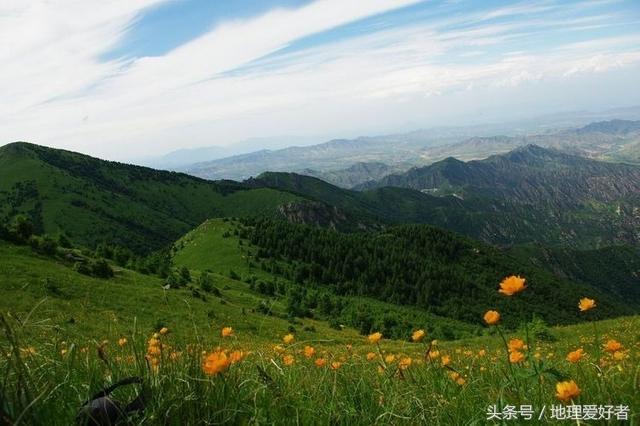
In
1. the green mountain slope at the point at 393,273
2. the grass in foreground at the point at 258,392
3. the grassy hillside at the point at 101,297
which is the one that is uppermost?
the grass in foreground at the point at 258,392

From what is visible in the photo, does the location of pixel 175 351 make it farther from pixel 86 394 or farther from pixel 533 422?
pixel 533 422

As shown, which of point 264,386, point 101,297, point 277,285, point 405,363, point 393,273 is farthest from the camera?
point 393,273

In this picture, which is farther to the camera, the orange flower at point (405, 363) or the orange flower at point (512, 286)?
the orange flower at point (405, 363)

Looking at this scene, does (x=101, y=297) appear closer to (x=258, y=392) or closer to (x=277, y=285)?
(x=258, y=392)

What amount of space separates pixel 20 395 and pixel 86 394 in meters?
0.57

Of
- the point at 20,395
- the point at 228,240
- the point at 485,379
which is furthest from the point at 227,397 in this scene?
the point at 228,240

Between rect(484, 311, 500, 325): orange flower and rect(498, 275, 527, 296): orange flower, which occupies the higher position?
rect(498, 275, 527, 296): orange flower

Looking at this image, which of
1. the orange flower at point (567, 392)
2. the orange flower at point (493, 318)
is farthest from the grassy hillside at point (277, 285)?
the orange flower at point (567, 392)

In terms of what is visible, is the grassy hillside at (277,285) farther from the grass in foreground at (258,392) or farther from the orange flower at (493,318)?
the orange flower at (493,318)

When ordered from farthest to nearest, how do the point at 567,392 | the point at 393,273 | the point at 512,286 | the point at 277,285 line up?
the point at 393,273
the point at 277,285
the point at 512,286
the point at 567,392

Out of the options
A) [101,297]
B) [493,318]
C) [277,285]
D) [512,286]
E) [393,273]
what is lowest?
[393,273]

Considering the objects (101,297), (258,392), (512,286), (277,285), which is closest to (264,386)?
(258,392)

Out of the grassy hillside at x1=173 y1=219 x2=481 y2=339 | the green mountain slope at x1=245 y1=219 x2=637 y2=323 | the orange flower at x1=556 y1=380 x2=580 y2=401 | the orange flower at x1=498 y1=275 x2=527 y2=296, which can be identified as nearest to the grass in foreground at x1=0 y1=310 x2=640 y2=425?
the orange flower at x1=556 y1=380 x2=580 y2=401

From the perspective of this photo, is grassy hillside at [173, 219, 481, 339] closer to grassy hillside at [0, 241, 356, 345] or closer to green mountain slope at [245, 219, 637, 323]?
green mountain slope at [245, 219, 637, 323]
